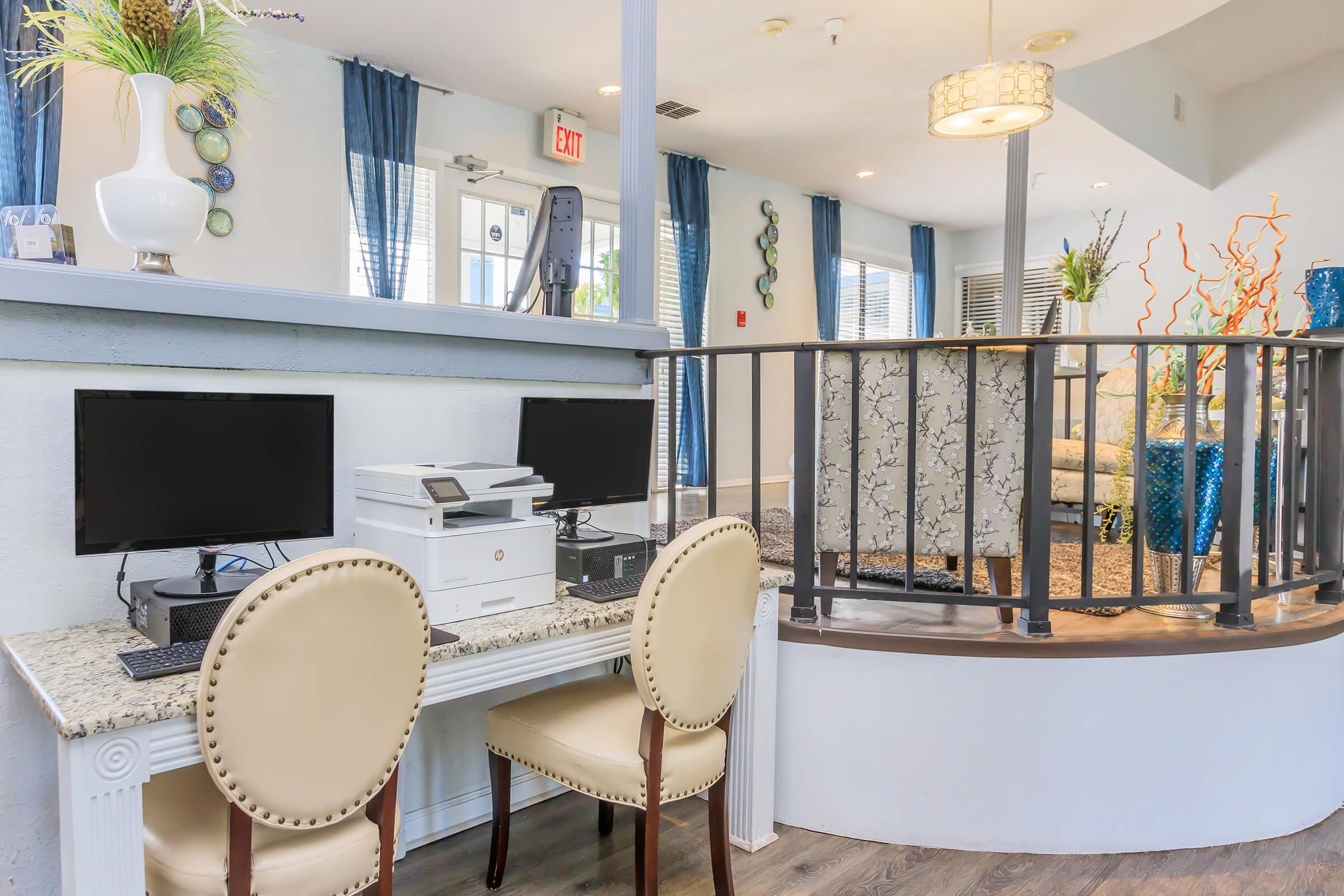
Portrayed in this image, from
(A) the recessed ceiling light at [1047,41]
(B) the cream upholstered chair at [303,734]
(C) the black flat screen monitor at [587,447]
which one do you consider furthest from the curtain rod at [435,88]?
(B) the cream upholstered chair at [303,734]

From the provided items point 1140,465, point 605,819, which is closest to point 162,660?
point 605,819

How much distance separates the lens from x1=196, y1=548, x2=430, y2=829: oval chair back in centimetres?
116

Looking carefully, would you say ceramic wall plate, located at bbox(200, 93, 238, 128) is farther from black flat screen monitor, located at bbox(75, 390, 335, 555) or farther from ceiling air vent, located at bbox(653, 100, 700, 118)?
black flat screen monitor, located at bbox(75, 390, 335, 555)

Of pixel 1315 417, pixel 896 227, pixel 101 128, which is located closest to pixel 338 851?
pixel 1315 417

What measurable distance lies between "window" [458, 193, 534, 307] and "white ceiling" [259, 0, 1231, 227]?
71 centimetres

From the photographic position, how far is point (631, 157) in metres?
2.64

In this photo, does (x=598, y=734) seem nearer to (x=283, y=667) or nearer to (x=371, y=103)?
(x=283, y=667)

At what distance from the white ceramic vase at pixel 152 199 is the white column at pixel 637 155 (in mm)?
1248

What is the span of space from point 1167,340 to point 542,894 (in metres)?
2.05

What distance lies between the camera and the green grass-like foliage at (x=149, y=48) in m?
1.63

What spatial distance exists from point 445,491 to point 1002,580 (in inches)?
65.6

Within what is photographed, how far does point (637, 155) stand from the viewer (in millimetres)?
2637

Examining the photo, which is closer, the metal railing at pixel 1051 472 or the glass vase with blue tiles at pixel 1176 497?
the metal railing at pixel 1051 472

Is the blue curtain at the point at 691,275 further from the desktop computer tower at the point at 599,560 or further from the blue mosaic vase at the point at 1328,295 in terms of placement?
the desktop computer tower at the point at 599,560
